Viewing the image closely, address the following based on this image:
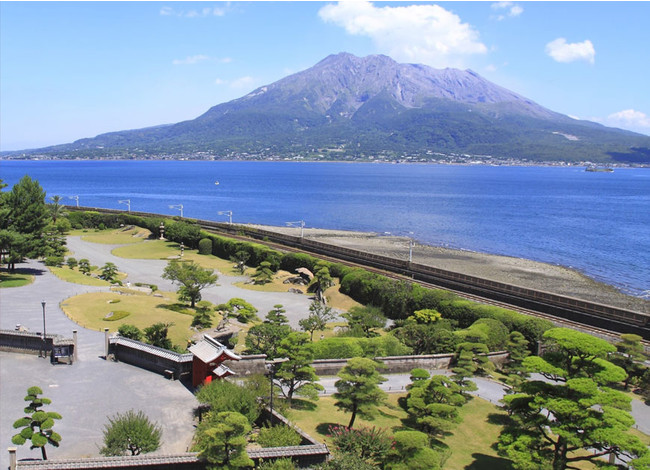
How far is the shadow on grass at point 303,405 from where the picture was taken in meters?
23.1

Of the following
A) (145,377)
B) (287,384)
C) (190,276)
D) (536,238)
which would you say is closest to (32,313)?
(190,276)

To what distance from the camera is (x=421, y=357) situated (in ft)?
95.6

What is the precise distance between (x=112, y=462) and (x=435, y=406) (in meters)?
11.9

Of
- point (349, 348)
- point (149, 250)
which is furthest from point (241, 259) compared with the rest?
point (349, 348)

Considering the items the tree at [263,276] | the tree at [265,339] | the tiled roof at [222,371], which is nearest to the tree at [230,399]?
the tiled roof at [222,371]

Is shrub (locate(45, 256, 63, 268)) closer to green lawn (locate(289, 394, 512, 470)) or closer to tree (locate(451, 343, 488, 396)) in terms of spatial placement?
green lawn (locate(289, 394, 512, 470))

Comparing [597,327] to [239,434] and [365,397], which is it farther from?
[239,434]

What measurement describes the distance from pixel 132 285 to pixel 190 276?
845 centimetres

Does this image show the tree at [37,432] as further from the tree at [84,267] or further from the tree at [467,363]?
the tree at [84,267]

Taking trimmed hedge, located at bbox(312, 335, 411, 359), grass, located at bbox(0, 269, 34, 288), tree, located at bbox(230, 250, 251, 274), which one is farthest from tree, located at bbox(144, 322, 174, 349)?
tree, located at bbox(230, 250, 251, 274)

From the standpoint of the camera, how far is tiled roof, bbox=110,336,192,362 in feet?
84.4

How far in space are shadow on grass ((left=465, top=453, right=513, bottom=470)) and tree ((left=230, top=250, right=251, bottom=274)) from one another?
138 ft

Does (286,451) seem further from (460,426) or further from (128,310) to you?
(128,310)

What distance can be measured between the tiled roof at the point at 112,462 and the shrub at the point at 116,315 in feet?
62.6
